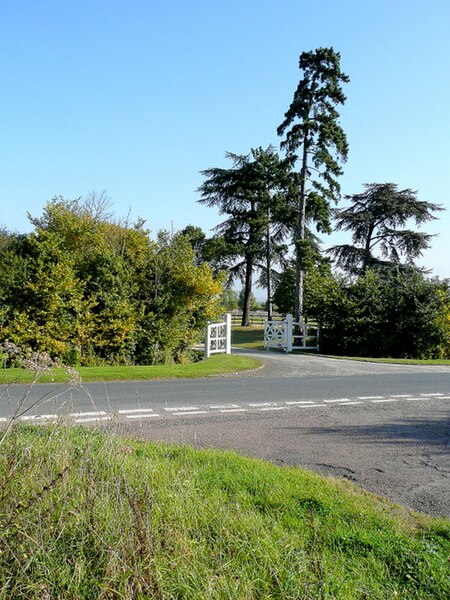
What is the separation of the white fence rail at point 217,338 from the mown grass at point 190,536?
50.5ft

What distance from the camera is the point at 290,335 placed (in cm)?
2831

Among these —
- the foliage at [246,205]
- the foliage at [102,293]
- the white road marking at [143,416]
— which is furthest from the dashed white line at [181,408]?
the foliage at [246,205]

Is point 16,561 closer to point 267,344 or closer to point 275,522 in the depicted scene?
point 275,522

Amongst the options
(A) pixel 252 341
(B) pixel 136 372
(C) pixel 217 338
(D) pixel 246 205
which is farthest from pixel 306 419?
(D) pixel 246 205

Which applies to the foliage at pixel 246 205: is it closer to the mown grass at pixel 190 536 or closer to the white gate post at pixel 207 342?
the white gate post at pixel 207 342

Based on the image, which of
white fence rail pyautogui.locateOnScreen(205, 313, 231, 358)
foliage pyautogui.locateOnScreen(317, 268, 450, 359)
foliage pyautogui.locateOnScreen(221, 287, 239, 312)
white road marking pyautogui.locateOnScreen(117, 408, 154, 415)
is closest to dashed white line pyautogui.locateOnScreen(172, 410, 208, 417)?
white road marking pyautogui.locateOnScreen(117, 408, 154, 415)

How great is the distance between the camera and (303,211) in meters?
31.6

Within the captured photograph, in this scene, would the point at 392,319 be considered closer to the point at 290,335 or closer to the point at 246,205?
the point at 290,335

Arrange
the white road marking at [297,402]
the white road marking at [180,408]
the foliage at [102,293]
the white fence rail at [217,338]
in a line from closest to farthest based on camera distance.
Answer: the white road marking at [180,408], the white road marking at [297,402], the foliage at [102,293], the white fence rail at [217,338]

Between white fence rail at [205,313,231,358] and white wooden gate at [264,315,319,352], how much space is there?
22.1 ft

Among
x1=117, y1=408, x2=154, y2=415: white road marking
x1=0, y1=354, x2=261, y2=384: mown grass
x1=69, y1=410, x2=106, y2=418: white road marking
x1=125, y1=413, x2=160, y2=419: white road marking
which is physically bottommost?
x1=125, y1=413, x2=160, y2=419: white road marking

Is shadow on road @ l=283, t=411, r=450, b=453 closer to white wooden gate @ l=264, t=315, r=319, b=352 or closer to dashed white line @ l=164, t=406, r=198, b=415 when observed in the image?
dashed white line @ l=164, t=406, r=198, b=415

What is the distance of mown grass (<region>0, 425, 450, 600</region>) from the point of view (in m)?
2.98

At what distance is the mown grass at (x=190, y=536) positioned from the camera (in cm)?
298
